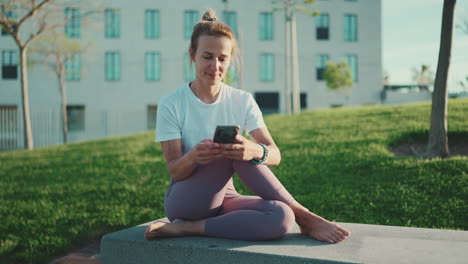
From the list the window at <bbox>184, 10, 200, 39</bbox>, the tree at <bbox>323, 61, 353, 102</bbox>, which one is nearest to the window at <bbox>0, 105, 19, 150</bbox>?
the window at <bbox>184, 10, 200, 39</bbox>

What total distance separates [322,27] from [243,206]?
2766cm

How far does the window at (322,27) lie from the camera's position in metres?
28.6

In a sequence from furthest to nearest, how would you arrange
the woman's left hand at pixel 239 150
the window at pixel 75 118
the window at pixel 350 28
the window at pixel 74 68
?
the window at pixel 350 28
the window at pixel 75 118
the window at pixel 74 68
the woman's left hand at pixel 239 150

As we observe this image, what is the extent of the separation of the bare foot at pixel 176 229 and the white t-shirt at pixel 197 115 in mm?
518

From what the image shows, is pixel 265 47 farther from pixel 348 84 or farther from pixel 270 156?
pixel 270 156

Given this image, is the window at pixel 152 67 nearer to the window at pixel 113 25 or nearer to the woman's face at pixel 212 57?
the window at pixel 113 25

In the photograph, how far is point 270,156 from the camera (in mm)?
2773

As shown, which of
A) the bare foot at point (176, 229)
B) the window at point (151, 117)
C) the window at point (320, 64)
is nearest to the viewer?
the bare foot at point (176, 229)

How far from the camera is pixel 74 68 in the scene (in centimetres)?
2606

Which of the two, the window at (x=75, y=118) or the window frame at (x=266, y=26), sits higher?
the window frame at (x=266, y=26)

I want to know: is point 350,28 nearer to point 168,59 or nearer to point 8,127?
point 168,59

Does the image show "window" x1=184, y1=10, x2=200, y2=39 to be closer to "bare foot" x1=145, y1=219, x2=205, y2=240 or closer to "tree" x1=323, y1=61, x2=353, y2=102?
"tree" x1=323, y1=61, x2=353, y2=102

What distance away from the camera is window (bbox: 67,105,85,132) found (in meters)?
26.1

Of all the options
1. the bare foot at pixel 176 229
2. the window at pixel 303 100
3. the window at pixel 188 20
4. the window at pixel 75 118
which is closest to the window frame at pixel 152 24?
the window at pixel 188 20
